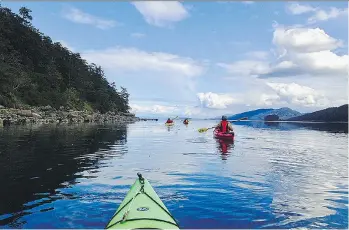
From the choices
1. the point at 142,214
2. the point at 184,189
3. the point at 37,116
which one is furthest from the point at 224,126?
the point at 37,116

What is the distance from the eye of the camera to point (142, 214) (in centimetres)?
692

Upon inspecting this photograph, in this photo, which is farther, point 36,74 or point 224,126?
point 36,74

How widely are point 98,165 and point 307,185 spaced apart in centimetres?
1091

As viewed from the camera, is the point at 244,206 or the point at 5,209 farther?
the point at 244,206

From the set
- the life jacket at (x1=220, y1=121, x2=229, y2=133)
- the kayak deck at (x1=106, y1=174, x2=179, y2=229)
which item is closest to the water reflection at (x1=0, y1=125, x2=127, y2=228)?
the kayak deck at (x1=106, y1=174, x2=179, y2=229)

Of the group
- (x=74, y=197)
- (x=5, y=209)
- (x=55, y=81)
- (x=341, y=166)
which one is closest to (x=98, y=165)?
(x=74, y=197)

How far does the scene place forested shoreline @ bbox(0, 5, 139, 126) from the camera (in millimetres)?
69163

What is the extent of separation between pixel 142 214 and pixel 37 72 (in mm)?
90891

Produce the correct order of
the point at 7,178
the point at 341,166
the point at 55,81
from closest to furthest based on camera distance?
the point at 7,178 → the point at 341,166 → the point at 55,81

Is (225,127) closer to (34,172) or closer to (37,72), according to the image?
(34,172)

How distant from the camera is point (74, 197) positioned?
1138 centimetres

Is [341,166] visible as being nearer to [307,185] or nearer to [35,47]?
[307,185]

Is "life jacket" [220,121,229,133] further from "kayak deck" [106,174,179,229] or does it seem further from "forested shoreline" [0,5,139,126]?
"forested shoreline" [0,5,139,126]

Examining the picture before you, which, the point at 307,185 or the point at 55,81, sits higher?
the point at 55,81
